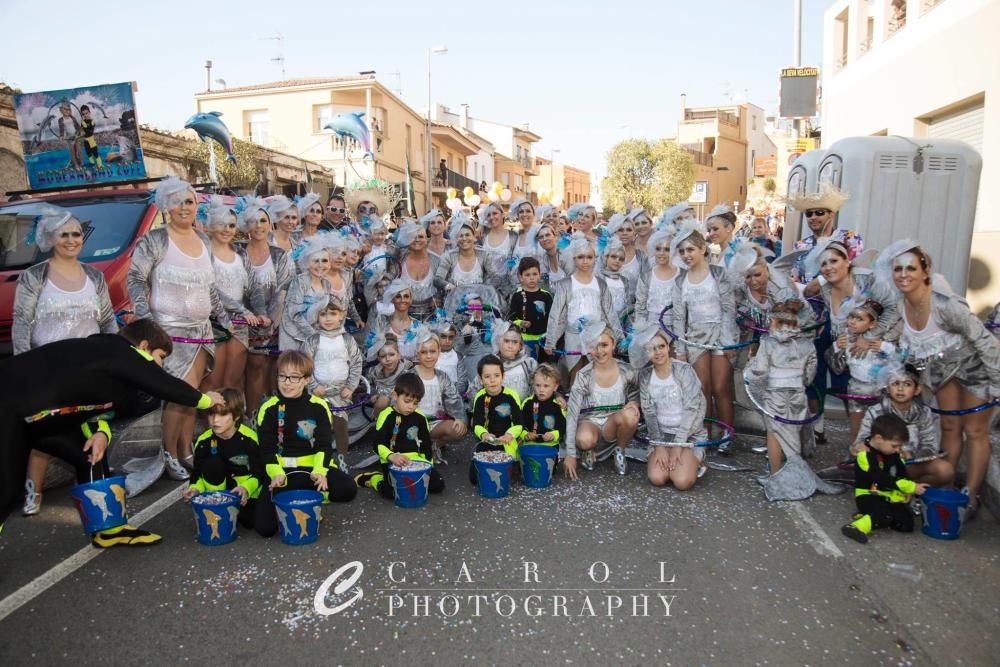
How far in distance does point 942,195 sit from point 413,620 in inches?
271

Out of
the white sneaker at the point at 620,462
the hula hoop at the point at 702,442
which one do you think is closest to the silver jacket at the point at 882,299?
the hula hoop at the point at 702,442

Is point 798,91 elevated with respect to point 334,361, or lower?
elevated

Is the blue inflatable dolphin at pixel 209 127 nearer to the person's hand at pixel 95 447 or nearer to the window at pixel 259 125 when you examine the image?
the person's hand at pixel 95 447

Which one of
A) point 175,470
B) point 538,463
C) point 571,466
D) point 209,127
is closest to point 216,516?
point 175,470

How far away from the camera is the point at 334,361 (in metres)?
5.25

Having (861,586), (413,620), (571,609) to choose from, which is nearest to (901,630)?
(861,586)

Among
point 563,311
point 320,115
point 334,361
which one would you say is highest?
point 320,115

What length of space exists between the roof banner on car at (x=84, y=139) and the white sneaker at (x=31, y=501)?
5.62 m

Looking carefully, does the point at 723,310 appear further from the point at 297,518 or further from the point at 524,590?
the point at 297,518

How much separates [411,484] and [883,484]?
8.97ft

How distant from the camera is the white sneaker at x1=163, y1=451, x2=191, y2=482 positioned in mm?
4824

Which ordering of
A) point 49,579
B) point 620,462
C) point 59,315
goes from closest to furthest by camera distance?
point 49,579
point 59,315
point 620,462

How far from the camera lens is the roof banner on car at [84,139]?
351 inches

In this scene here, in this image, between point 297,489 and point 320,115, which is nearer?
point 297,489
